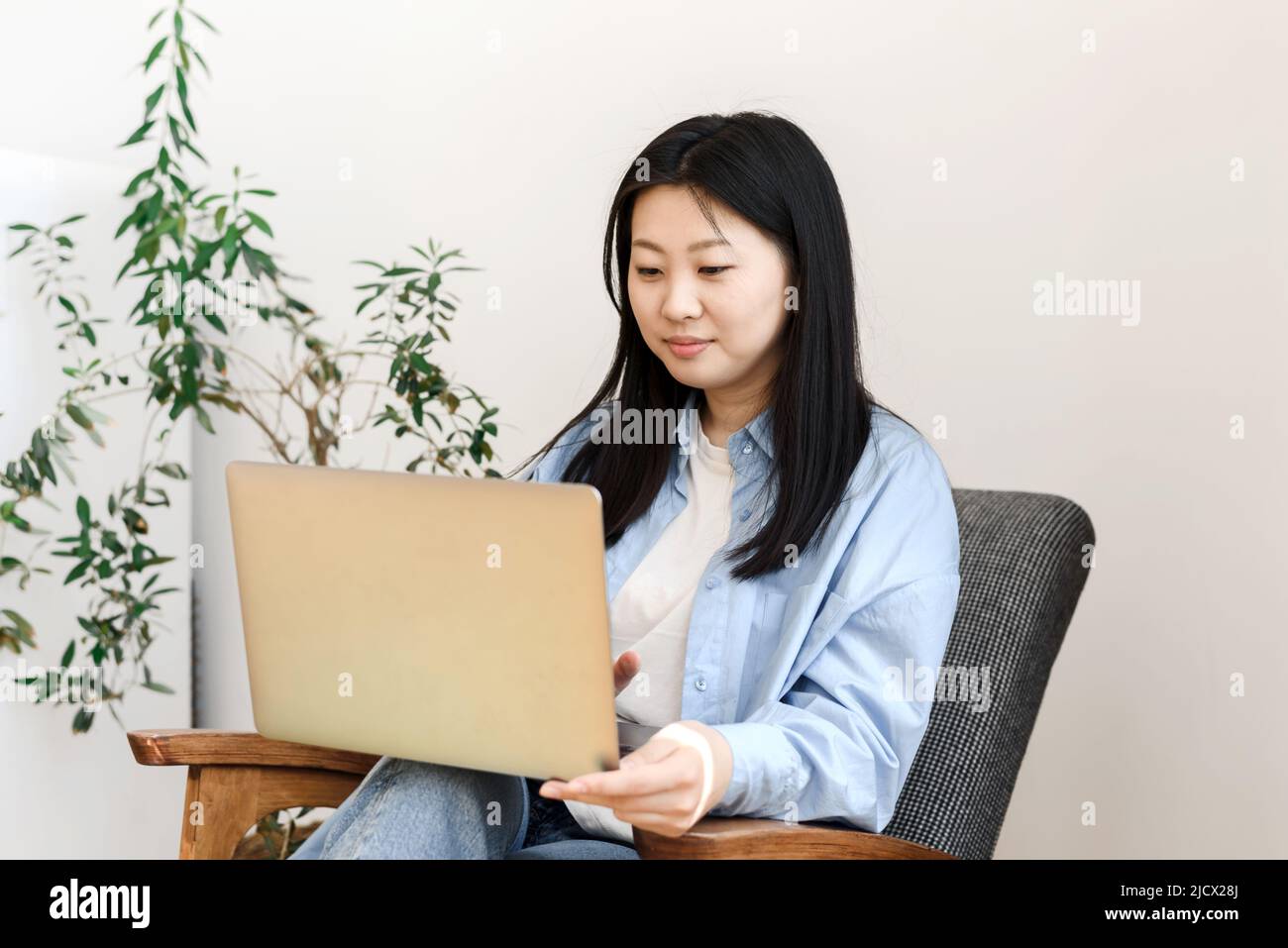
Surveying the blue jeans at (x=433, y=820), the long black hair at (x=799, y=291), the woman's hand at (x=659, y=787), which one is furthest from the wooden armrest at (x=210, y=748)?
the long black hair at (x=799, y=291)

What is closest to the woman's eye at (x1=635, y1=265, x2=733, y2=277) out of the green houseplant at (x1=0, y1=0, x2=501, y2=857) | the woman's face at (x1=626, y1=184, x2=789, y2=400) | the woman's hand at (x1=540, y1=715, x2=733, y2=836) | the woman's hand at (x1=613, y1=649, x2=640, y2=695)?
the woman's face at (x1=626, y1=184, x2=789, y2=400)

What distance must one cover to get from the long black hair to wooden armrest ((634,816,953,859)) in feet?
1.05

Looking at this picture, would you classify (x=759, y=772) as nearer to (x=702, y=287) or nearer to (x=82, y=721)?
(x=702, y=287)

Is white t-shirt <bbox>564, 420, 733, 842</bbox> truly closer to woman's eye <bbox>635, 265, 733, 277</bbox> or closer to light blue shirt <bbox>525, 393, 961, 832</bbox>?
light blue shirt <bbox>525, 393, 961, 832</bbox>

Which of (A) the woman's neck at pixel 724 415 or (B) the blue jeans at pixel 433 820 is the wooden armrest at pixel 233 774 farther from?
(A) the woman's neck at pixel 724 415

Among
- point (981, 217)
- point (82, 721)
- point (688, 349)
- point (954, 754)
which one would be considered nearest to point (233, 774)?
point (688, 349)

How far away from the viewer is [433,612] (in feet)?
3.79

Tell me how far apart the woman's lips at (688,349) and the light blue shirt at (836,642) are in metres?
0.12

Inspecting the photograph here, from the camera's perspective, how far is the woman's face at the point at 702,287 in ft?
4.98

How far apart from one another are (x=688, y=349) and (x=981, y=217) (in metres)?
0.94

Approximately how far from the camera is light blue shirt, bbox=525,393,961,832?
4.33 ft

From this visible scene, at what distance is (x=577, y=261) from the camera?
8.56 feet

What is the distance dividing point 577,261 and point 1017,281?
2.64 ft

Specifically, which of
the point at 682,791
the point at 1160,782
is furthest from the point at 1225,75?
the point at 682,791
